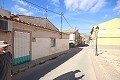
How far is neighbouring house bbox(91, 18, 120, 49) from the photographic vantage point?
39.6 metres

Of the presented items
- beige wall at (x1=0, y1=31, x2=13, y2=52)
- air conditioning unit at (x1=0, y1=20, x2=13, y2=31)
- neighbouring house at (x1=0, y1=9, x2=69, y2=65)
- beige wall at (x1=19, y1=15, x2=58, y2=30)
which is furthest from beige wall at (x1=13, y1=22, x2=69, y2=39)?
beige wall at (x1=19, y1=15, x2=58, y2=30)

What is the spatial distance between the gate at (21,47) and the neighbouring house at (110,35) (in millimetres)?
28970

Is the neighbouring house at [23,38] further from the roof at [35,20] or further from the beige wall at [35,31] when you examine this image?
the roof at [35,20]

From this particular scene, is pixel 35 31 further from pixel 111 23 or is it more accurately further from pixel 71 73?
pixel 111 23

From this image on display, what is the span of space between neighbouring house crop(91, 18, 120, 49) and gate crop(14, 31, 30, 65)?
1141 inches

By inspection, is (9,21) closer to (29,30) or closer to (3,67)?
(29,30)

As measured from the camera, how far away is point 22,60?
458 inches

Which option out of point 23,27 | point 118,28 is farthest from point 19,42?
point 118,28

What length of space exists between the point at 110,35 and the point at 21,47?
1311 inches

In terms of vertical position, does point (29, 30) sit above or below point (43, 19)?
below

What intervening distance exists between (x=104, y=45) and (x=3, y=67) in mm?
38547

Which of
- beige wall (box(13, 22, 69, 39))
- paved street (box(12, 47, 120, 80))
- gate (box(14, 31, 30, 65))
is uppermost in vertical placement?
beige wall (box(13, 22, 69, 39))

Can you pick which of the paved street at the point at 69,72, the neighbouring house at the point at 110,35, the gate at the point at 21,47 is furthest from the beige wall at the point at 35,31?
the neighbouring house at the point at 110,35

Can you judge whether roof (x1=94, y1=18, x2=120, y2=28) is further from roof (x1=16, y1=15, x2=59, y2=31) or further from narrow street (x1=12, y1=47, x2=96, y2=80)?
narrow street (x1=12, y1=47, x2=96, y2=80)
